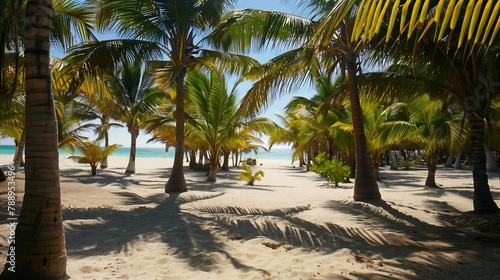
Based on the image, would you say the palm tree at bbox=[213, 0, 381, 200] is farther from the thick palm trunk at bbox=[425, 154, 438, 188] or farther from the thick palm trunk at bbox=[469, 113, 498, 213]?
the thick palm trunk at bbox=[425, 154, 438, 188]

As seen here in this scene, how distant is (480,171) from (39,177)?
7.76 m

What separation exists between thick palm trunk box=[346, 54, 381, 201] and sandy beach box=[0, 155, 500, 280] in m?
0.43

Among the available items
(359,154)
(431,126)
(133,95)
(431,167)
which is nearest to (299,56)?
(359,154)

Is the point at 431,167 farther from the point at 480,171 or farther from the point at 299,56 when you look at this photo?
the point at 299,56

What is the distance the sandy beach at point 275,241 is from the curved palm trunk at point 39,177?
0.46 metres

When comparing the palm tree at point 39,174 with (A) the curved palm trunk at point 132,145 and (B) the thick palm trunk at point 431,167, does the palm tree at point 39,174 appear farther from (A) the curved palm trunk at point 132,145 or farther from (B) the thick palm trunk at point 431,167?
(A) the curved palm trunk at point 132,145

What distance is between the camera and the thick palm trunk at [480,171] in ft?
21.3

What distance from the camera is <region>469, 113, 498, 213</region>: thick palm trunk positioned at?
6504 millimetres

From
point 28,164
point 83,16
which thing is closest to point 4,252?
point 28,164

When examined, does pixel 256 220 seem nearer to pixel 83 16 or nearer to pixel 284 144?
pixel 83 16

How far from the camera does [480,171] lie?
666 cm

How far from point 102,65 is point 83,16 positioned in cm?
162

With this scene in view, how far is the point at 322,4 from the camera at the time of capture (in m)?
7.64

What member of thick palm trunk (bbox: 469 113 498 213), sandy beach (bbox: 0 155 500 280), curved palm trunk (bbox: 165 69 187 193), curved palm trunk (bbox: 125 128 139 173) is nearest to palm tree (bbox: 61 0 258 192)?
curved palm trunk (bbox: 165 69 187 193)
